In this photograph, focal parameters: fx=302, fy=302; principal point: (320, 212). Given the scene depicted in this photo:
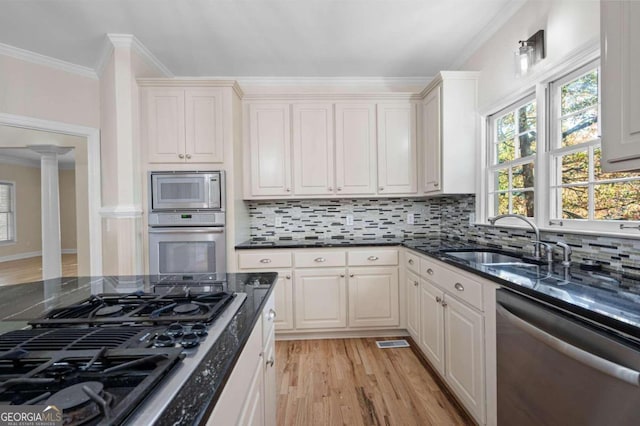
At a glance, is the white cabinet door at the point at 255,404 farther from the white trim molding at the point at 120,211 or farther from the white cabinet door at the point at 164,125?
the white cabinet door at the point at 164,125

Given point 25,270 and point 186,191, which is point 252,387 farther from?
point 25,270

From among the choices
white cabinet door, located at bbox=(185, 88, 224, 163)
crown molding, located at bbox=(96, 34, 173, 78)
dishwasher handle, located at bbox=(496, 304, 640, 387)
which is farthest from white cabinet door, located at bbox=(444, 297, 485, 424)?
crown molding, located at bbox=(96, 34, 173, 78)

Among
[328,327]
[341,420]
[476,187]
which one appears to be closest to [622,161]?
[476,187]

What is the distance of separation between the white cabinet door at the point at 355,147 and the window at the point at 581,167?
4.91ft

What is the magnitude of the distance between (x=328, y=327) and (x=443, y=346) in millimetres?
1097

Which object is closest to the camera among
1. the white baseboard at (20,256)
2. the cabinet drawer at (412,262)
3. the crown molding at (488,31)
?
the crown molding at (488,31)

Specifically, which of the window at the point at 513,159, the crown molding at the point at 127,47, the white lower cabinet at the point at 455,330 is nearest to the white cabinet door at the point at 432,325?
the white lower cabinet at the point at 455,330

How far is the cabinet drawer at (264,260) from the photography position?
8.91 ft

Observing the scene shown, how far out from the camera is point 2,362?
1.94ft

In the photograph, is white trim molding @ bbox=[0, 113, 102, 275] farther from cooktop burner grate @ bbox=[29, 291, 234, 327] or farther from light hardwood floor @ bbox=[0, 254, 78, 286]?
light hardwood floor @ bbox=[0, 254, 78, 286]

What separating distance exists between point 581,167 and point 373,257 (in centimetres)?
161

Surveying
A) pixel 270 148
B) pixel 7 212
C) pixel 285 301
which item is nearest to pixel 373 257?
pixel 285 301

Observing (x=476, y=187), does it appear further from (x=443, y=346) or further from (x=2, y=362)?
(x=2, y=362)

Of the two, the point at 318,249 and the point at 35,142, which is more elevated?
the point at 35,142
